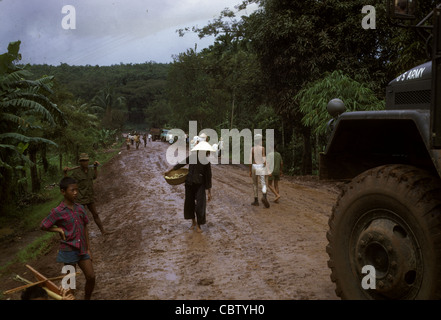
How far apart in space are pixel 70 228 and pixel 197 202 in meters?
4.79

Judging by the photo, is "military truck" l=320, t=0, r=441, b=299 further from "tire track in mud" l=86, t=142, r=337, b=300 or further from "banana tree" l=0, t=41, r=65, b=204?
"banana tree" l=0, t=41, r=65, b=204

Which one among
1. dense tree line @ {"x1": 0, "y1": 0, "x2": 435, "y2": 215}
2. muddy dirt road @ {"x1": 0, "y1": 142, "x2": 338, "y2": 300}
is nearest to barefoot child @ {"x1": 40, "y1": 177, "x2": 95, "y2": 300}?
muddy dirt road @ {"x1": 0, "y1": 142, "x2": 338, "y2": 300}

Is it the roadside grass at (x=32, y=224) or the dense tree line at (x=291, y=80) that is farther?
the dense tree line at (x=291, y=80)

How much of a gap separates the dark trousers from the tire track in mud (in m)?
0.37

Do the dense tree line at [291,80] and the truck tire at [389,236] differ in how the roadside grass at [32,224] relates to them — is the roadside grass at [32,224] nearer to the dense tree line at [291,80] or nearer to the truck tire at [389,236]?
the dense tree line at [291,80]

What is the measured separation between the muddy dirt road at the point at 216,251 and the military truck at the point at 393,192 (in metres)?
1.47

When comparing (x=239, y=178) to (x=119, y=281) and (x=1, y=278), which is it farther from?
(x=119, y=281)

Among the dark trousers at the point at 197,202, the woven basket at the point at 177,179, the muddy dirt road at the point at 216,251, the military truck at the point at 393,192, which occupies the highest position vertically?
the military truck at the point at 393,192

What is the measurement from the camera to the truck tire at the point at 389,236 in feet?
10.7

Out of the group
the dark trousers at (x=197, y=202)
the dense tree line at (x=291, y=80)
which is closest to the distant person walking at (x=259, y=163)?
the dark trousers at (x=197, y=202)

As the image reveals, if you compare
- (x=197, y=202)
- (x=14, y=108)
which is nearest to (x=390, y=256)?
(x=197, y=202)

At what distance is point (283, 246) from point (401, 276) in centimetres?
458

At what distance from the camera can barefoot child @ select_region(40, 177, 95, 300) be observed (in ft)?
16.3
